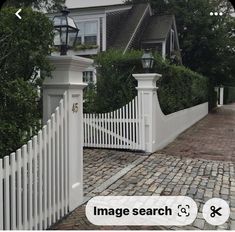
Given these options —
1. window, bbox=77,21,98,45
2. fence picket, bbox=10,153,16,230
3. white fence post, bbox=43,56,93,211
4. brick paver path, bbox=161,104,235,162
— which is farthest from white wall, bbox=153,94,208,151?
window, bbox=77,21,98,45

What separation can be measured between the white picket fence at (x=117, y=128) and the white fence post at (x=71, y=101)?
3800 mm

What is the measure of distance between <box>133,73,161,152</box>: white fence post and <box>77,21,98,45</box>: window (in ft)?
39.6

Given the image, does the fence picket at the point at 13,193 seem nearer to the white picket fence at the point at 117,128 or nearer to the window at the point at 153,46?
the white picket fence at the point at 117,128

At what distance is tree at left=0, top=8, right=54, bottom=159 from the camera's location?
3547 millimetres

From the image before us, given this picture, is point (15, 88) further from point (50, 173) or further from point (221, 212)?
point (221, 212)

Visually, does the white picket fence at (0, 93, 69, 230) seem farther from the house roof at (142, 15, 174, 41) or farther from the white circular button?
the house roof at (142, 15, 174, 41)

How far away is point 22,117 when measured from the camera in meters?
3.71

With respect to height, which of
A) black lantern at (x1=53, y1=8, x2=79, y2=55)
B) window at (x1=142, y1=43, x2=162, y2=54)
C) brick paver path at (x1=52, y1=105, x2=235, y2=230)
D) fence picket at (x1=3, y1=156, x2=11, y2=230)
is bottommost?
brick paver path at (x1=52, y1=105, x2=235, y2=230)

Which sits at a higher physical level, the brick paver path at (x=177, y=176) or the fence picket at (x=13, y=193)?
the fence picket at (x=13, y=193)

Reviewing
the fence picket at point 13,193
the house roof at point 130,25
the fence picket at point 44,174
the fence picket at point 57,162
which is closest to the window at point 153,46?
the house roof at point 130,25

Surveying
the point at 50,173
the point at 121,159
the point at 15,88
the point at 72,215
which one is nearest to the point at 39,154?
the point at 50,173

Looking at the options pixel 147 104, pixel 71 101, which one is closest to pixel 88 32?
pixel 147 104

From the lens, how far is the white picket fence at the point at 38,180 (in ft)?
10.4

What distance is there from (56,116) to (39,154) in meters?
0.50
